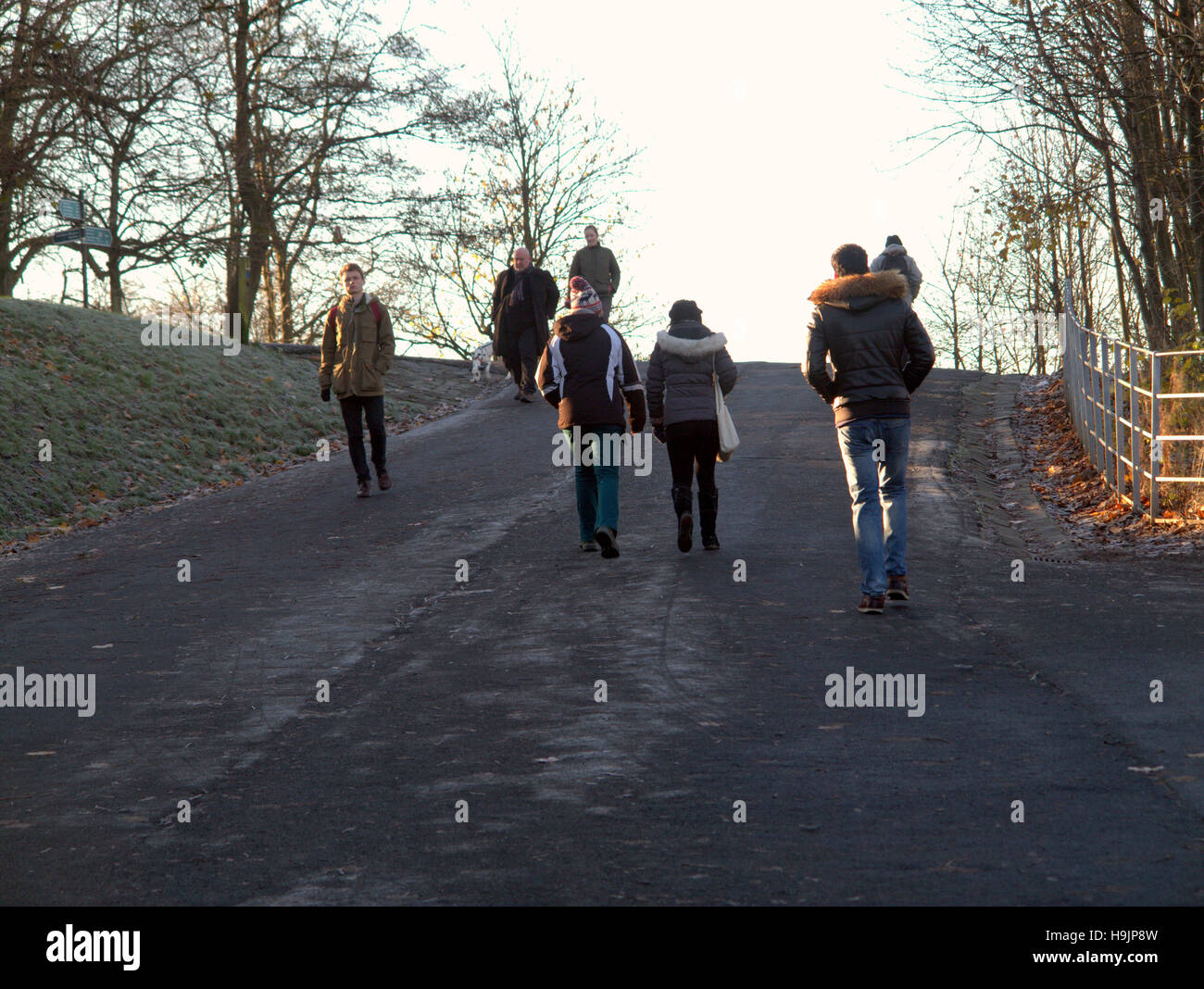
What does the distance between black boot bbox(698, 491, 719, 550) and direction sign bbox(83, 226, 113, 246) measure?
16.1 meters

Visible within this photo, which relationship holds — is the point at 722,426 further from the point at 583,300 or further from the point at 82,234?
the point at 82,234

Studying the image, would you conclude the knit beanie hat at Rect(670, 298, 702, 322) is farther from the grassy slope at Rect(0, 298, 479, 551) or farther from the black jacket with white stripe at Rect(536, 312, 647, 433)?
the grassy slope at Rect(0, 298, 479, 551)

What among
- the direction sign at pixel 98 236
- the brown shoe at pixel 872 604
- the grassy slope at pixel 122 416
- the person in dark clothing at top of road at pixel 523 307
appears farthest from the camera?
the direction sign at pixel 98 236

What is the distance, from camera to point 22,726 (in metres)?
6.46

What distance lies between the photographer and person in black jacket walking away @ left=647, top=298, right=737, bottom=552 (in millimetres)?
10195

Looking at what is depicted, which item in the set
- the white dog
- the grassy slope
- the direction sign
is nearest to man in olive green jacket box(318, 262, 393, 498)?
the grassy slope

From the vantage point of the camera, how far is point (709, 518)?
412 inches

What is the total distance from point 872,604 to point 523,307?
1165 cm

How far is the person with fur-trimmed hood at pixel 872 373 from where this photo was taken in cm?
827

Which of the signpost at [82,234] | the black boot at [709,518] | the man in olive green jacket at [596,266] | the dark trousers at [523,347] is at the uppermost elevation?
the signpost at [82,234]

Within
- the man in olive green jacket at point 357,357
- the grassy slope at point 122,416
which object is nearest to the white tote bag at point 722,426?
the man in olive green jacket at point 357,357

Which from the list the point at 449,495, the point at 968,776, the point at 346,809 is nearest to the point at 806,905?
the point at 968,776

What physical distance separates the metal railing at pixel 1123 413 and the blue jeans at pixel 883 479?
12.9 ft

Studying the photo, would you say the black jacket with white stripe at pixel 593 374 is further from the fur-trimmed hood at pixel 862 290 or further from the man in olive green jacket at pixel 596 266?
the man in olive green jacket at pixel 596 266
